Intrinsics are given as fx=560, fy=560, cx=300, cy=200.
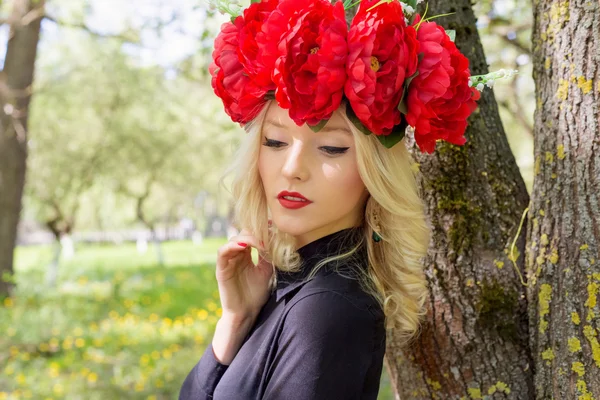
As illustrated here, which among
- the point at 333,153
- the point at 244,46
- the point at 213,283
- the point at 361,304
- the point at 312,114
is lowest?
the point at 213,283

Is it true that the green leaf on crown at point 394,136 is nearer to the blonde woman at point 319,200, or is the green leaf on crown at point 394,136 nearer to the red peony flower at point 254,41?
the blonde woman at point 319,200

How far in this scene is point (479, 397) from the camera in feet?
5.91

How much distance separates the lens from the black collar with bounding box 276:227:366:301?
5.40 ft

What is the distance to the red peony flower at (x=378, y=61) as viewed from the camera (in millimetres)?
1367

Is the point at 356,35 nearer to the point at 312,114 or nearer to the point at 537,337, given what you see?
the point at 312,114

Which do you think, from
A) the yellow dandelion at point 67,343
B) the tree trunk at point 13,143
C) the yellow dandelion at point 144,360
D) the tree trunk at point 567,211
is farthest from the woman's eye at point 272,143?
the tree trunk at point 13,143

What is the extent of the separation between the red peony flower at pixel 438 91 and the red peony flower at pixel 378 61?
4 cm

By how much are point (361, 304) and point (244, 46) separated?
749 millimetres

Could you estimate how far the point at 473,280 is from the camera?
5.97ft

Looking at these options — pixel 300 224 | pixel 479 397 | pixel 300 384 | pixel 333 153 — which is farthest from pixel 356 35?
pixel 479 397

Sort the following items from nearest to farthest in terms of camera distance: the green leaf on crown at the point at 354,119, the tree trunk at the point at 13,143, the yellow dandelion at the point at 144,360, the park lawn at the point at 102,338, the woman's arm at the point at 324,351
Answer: the woman's arm at the point at 324,351 → the green leaf on crown at the point at 354,119 → the park lawn at the point at 102,338 → the yellow dandelion at the point at 144,360 → the tree trunk at the point at 13,143

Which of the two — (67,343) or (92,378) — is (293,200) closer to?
(92,378)

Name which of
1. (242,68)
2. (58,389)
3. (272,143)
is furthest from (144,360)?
(242,68)

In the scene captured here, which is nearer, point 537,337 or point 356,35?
point 356,35
